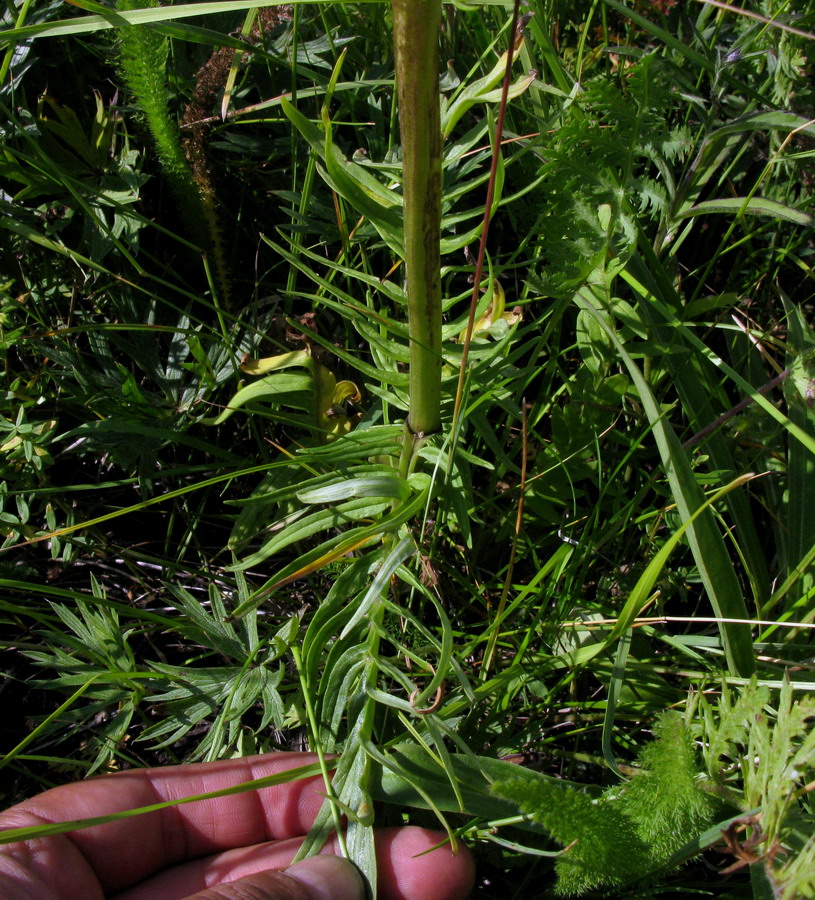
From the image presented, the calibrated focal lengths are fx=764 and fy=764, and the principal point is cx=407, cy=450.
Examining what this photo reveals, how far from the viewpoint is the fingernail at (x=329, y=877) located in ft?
3.69

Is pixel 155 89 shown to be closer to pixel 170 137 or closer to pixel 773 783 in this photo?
pixel 170 137

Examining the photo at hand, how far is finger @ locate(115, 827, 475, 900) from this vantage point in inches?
47.0

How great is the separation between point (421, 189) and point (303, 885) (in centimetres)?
99

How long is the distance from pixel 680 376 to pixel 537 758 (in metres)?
0.76

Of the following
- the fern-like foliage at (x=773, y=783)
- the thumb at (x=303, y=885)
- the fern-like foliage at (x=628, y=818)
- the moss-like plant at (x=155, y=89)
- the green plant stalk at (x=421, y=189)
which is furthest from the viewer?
the moss-like plant at (x=155, y=89)

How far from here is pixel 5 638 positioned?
5.15 ft

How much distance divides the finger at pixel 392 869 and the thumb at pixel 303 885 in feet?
0.20

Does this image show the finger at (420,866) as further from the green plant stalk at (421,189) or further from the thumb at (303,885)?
the green plant stalk at (421,189)

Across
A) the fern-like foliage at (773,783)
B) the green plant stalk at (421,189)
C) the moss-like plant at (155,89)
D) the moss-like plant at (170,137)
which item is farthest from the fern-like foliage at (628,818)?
the moss-like plant at (155,89)

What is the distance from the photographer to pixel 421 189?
0.90 meters

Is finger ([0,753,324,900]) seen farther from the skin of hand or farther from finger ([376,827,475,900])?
finger ([376,827,475,900])

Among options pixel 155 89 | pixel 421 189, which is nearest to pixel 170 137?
pixel 155 89

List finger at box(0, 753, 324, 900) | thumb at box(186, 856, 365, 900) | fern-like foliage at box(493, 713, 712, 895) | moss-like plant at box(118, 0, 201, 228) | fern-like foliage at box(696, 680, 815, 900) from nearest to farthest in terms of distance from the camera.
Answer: fern-like foliage at box(696, 680, 815, 900)
fern-like foliage at box(493, 713, 712, 895)
thumb at box(186, 856, 365, 900)
finger at box(0, 753, 324, 900)
moss-like plant at box(118, 0, 201, 228)

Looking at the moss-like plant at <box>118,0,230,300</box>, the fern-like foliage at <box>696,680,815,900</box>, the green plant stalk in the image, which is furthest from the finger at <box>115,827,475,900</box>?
the moss-like plant at <box>118,0,230,300</box>
